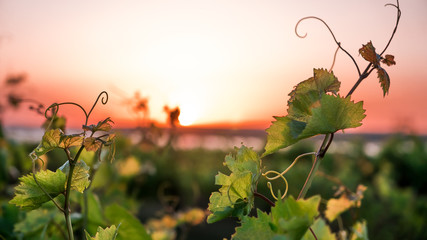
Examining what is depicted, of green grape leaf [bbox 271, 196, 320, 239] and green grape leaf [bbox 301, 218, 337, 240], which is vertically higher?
green grape leaf [bbox 271, 196, 320, 239]

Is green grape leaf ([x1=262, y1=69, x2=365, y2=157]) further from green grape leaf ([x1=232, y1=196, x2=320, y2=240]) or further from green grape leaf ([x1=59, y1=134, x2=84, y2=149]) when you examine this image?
green grape leaf ([x1=59, y1=134, x2=84, y2=149])

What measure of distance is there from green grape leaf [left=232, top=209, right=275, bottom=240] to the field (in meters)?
0.48

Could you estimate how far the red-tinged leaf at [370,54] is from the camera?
0.43 m

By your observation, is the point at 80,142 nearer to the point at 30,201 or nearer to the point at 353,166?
the point at 30,201

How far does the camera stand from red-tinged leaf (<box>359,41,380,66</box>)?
43 centimetres

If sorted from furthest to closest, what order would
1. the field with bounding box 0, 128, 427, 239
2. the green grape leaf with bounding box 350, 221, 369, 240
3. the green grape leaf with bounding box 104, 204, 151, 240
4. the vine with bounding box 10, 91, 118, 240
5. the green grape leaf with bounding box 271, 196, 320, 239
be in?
the field with bounding box 0, 128, 427, 239 < the green grape leaf with bounding box 104, 204, 151, 240 < the green grape leaf with bounding box 350, 221, 369, 240 < the vine with bounding box 10, 91, 118, 240 < the green grape leaf with bounding box 271, 196, 320, 239

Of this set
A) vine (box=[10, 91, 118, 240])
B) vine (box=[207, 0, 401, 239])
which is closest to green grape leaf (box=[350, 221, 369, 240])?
vine (box=[207, 0, 401, 239])

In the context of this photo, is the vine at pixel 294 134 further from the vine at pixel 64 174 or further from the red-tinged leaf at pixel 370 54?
the vine at pixel 64 174

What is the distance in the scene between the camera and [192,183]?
4555 millimetres

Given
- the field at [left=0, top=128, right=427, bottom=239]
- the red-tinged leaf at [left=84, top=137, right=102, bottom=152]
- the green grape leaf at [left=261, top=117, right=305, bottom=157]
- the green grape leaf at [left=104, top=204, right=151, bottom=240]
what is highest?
the red-tinged leaf at [left=84, top=137, right=102, bottom=152]

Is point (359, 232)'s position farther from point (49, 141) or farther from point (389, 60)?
point (49, 141)

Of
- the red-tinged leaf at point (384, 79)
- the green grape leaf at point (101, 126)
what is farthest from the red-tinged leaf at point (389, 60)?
the green grape leaf at point (101, 126)

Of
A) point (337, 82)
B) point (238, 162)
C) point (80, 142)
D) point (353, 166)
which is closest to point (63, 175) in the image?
point (80, 142)

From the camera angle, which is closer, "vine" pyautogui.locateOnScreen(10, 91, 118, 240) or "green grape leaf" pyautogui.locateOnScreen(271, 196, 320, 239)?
"green grape leaf" pyautogui.locateOnScreen(271, 196, 320, 239)
